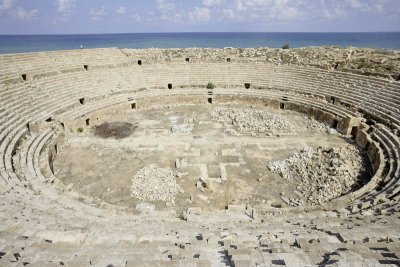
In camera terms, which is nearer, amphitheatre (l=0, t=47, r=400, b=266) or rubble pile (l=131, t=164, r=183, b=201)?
amphitheatre (l=0, t=47, r=400, b=266)

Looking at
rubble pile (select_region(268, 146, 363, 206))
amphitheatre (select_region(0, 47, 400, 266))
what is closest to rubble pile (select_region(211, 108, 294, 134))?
amphitheatre (select_region(0, 47, 400, 266))

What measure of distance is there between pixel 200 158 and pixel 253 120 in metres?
7.98

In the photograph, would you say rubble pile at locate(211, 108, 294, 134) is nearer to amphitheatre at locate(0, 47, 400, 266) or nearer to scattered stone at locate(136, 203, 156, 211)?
amphitheatre at locate(0, 47, 400, 266)

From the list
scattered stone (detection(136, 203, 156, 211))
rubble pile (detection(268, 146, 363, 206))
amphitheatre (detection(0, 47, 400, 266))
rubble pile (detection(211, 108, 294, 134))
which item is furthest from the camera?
rubble pile (detection(211, 108, 294, 134))

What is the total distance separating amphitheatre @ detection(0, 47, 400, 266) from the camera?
298 inches

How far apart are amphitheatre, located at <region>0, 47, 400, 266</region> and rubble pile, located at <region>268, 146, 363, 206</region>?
0.34 feet

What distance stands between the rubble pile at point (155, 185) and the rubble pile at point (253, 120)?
8746mm

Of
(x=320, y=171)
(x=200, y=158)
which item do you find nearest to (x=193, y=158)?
(x=200, y=158)

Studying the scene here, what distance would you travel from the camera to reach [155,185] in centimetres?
1409

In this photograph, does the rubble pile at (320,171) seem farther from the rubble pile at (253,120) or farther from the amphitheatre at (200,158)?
the rubble pile at (253,120)

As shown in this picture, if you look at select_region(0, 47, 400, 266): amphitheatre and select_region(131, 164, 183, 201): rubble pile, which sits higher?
select_region(0, 47, 400, 266): amphitheatre

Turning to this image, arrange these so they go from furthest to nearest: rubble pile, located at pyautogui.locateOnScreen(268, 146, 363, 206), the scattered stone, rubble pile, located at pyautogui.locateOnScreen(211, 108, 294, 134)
→ rubble pile, located at pyautogui.locateOnScreen(211, 108, 294, 134), rubble pile, located at pyautogui.locateOnScreen(268, 146, 363, 206), the scattered stone

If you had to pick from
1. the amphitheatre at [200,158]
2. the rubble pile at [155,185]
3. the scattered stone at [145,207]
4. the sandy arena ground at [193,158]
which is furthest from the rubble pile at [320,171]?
the scattered stone at [145,207]

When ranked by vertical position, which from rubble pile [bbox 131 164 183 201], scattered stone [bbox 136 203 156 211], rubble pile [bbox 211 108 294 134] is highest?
rubble pile [bbox 211 108 294 134]
